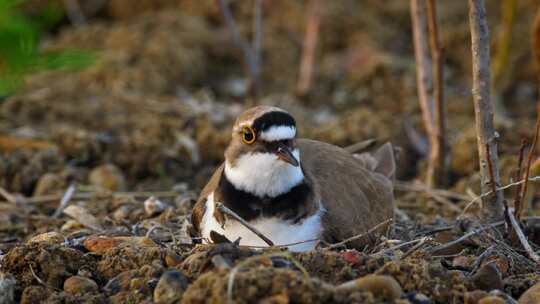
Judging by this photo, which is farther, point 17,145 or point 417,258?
point 17,145

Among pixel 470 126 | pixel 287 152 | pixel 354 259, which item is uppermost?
pixel 287 152

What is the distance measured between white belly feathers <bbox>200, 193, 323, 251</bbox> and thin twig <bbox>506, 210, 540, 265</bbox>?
3.47 feet

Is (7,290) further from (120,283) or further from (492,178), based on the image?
(492,178)

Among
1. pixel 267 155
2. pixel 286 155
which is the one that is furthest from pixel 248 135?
pixel 286 155

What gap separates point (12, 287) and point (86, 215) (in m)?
1.82

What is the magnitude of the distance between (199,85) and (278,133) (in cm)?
496

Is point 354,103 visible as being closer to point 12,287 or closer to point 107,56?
point 107,56

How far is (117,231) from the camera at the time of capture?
211 inches

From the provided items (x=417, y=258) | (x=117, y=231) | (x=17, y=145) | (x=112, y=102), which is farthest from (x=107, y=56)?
(x=417, y=258)

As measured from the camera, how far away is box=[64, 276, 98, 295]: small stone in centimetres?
409

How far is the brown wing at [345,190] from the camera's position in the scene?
4.98 m

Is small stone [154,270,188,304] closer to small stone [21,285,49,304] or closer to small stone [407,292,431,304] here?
small stone [21,285,49,304]

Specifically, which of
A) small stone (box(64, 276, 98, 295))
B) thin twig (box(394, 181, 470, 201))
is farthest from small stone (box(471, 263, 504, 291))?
thin twig (box(394, 181, 470, 201))

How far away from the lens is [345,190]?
5.28 m
